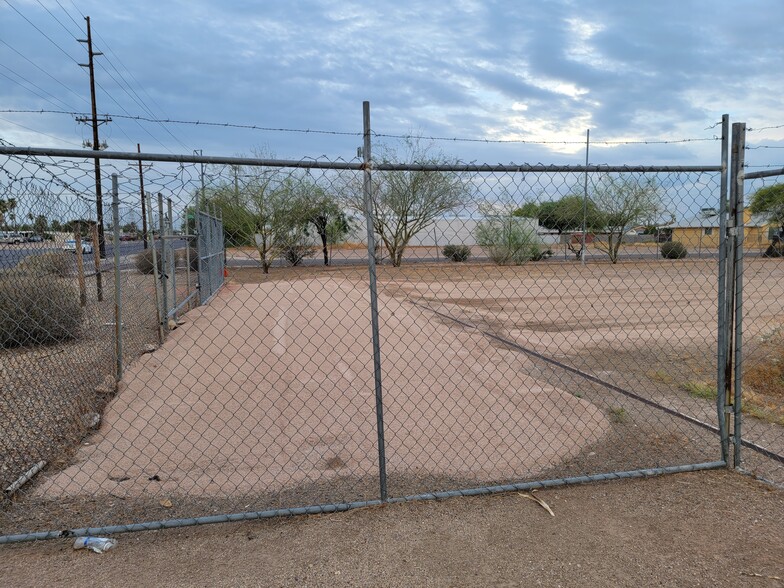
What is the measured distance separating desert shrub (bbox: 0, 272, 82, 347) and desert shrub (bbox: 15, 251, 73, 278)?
0.27 ft

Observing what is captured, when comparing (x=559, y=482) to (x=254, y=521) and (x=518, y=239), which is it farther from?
(x=518, y=239)

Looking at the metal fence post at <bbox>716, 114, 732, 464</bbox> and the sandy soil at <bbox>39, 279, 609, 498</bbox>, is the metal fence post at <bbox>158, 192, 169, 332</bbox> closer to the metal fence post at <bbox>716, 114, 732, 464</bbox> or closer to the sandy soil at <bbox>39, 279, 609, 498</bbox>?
the sandy soil at <bbox>39, 279, 609, 498</bbox>

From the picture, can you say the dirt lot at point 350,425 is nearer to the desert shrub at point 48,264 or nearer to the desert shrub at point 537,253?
the desert shrub at point 48,264

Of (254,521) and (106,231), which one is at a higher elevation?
(106,231)

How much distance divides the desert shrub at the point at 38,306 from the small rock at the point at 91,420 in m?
2.17

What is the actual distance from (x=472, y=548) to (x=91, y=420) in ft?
12.4

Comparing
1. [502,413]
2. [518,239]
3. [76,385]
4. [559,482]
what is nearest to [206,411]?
[76,385]

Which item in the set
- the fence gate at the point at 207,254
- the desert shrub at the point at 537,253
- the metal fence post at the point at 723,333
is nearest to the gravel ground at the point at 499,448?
the metal fence post at the point at 723,333

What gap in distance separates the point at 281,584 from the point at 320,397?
309cm

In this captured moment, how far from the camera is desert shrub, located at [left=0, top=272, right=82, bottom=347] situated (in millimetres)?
7445

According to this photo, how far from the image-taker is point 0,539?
311cm

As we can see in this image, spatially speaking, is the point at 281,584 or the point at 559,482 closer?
the point at 281,584

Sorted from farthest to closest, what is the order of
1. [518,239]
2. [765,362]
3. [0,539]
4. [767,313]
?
[518,239] < [767,313] < [765,362] < [0,539]

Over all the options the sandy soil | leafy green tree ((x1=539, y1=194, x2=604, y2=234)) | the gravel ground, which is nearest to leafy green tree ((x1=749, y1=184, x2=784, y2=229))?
the gravel ground
